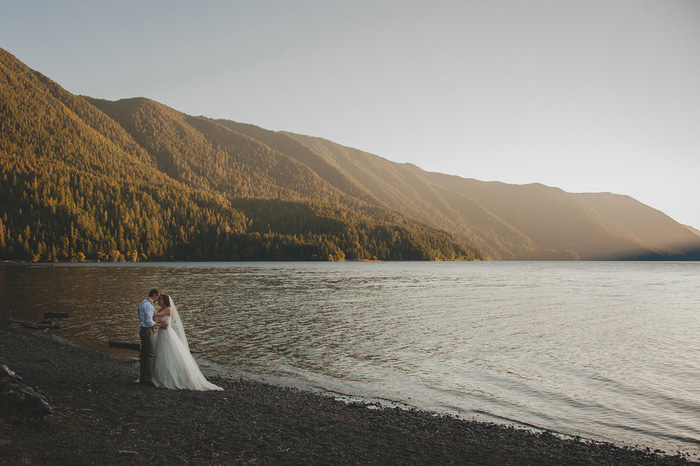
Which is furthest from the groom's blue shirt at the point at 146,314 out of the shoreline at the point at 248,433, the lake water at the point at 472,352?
the lake water at the point at 472,352

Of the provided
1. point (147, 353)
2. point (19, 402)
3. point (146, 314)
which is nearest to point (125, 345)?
point (147, 353)

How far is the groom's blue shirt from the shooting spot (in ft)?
58.0

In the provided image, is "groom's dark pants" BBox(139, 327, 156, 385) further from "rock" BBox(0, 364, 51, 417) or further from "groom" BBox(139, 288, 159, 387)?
"rock" BBox(0, 364, 51, 417)

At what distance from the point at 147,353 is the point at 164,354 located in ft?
3.00

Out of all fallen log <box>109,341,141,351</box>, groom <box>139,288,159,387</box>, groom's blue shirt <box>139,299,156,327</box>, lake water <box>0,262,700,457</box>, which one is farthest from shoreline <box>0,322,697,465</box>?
fallen log <box>109,341,141,351</box>

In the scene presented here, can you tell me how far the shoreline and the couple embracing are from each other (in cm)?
62

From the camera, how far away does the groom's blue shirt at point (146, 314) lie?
17688mm

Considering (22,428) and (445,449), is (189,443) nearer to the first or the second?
(22,428)

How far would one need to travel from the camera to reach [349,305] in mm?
57531

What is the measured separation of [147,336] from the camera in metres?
18.2

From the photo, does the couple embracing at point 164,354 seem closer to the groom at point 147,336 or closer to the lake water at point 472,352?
the groom at point 147,336

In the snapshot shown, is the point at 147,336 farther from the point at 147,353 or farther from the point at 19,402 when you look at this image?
the point at 19,402

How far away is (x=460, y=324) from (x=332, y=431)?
30610 mm

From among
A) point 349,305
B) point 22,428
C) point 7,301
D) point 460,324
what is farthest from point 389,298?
point 22,428
